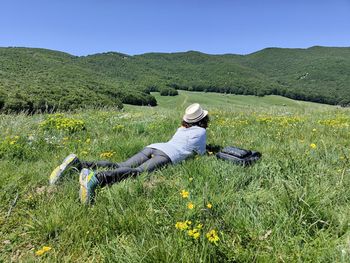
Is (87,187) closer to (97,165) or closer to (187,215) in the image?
(97,165)

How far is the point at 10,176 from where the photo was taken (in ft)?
15.3

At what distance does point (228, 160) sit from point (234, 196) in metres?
1.37

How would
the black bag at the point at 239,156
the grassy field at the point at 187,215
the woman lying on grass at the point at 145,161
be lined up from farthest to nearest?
the black bag at the point at 239,156
the woman lying on grass at the point at 145,161
the grassy field at the point at 187,215

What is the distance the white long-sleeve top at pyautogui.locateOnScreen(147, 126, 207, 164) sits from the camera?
17.5 ft

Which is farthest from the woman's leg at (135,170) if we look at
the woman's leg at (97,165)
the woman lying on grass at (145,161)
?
the woman's leg at (97,165)

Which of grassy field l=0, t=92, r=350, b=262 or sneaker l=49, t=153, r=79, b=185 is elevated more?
sneaker l=49, t=153, r=79, b=185

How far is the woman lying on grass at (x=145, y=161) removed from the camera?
13.2ft

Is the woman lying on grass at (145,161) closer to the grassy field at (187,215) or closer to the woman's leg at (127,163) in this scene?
the woman's leg at (127,163)

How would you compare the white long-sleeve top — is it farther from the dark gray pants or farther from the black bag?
the black bag

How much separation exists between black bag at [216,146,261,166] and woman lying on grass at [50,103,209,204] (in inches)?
21.8

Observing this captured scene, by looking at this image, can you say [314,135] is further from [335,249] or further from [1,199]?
[1,199]

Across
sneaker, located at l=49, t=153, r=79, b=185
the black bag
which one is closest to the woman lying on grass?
sneaker, located at l=49, t=153, r=79, b=185

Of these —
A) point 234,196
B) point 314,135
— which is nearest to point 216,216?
point 234,196

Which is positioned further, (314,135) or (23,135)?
(314,135)
